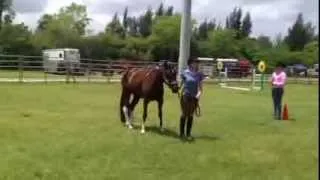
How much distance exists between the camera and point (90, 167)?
10250 millimetres

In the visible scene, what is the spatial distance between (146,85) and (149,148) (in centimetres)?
251

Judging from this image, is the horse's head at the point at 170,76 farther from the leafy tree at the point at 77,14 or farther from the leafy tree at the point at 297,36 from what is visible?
the leafy tree at the point at 297,36

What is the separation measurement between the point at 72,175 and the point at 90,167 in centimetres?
63

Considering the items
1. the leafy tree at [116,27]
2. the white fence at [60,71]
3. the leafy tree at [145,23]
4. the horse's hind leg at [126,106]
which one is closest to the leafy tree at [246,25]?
the leafy tree at [145,23]

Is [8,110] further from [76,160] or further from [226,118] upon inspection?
[76,160]

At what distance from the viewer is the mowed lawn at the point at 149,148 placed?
1015 centimetres

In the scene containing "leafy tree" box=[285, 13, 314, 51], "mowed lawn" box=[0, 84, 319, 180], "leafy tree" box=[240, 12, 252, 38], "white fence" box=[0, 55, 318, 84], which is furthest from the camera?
"leafy tree" box=[240, 12, 252, 38]

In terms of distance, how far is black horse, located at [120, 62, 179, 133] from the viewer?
14.0m

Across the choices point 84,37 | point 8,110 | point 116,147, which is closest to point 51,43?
point 84,37

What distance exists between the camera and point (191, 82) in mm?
13000

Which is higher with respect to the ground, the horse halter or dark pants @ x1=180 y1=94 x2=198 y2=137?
the horse halter

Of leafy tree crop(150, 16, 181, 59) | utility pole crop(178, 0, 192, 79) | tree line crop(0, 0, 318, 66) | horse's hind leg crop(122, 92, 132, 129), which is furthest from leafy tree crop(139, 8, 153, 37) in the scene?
horse's hind leg crop(122, 92, 132, 129)

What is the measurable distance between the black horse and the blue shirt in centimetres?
70

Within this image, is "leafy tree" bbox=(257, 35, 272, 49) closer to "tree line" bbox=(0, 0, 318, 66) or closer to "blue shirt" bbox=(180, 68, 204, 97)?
"tree line" bbox=(0, 0, 318, 66)
